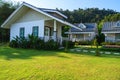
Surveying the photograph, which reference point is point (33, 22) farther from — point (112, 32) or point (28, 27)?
point (112, 32)

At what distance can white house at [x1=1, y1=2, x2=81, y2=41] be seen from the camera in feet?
73.5

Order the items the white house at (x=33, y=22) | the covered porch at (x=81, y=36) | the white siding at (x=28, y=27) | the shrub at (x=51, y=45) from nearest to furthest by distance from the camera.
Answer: the shrub at (x=51, y=45) → the white house at (x=33, y=22) → the white siding at (x=28, y=27) → the covered porch at (x=81, y=36)


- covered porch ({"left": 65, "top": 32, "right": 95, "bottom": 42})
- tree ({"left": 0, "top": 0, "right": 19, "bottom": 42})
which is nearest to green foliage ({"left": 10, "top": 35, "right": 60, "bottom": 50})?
tree ({"left": 0, "top": 0, "right": 19, "bottom": 42})

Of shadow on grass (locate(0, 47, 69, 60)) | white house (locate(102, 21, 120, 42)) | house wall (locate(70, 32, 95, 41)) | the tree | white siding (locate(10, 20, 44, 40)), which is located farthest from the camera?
house wall (locate(70, 32, 95, 41))

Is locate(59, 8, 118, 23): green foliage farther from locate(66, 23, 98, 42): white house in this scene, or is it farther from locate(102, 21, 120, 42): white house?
locate(102, 21, 120, 42): white house

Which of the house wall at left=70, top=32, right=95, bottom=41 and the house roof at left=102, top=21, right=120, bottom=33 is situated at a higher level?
the house roof at left=102, top=21, right=120, bottom=33

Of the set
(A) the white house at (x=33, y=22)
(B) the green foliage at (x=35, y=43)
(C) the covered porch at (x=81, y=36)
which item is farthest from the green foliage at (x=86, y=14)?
(B) the green foliage at (x=35, y=43)

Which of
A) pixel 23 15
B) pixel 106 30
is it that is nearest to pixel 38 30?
pixel 23 15

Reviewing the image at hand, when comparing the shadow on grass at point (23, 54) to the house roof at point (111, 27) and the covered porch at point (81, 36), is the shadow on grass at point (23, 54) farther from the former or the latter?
the covered porch at point (81, 36)

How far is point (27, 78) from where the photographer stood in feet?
27.7

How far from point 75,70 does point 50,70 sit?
3.48 ft

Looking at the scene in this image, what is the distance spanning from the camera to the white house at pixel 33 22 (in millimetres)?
22403

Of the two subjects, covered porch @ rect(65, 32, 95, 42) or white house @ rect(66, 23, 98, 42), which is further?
covered porch @ rect(65, 32, 95, 42)

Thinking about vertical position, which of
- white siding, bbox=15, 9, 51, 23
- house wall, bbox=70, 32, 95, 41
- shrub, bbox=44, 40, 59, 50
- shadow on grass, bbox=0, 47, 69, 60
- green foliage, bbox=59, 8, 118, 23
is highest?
green foliage, bbox=59, 8, 118, 23
